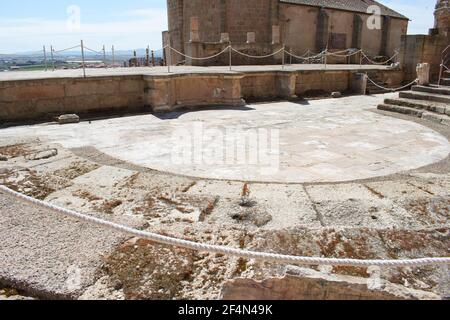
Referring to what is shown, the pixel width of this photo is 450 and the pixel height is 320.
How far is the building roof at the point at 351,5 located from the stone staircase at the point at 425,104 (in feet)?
48.2

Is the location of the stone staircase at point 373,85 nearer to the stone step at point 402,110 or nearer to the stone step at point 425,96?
the stone step at point 425,96

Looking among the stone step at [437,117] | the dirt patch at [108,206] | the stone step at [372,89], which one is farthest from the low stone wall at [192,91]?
the stone step at [372,89]

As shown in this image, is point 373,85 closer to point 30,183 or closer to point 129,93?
point 129,93

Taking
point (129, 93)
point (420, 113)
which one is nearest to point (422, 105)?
point (420, 113)

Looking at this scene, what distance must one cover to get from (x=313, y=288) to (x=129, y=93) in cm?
793

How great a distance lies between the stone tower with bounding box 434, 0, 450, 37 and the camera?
1195cm

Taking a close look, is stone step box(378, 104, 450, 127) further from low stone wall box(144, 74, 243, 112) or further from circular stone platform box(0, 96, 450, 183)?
low stone wall box(144, 74, 243, 112)

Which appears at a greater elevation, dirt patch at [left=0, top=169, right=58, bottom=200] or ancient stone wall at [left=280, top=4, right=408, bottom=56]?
ancient stone wall at [left=280, top=4, right=408, bottom=56]

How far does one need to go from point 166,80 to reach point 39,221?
6.45m

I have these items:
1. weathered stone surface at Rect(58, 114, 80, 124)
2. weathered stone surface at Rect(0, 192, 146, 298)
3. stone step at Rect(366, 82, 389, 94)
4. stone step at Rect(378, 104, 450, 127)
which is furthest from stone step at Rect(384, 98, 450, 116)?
weathered stone surface at Rect(0, 192, 146, 298)

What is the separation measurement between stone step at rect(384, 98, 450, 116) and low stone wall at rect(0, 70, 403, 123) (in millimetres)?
2956
